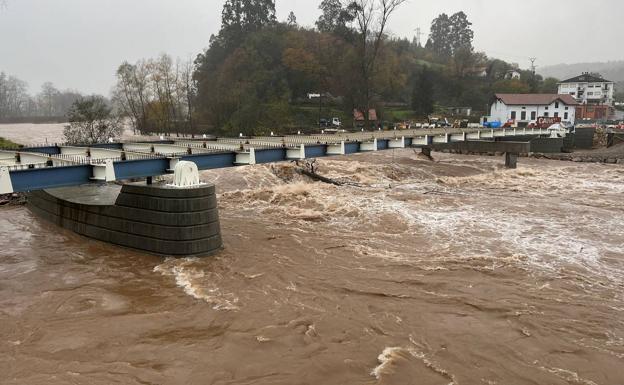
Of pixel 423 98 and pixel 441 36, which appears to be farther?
pixel 441 36

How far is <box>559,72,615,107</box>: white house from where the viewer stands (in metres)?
109

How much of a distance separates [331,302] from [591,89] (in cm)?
12212

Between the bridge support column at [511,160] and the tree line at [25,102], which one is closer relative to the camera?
the bridge support column at [511,160]

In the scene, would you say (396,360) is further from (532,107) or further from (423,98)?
(532,107)

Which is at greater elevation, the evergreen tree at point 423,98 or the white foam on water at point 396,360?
the evergreen tree at point 423,98

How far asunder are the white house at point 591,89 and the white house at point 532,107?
4283 centimetres

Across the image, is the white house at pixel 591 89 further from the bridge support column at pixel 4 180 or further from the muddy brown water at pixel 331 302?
the bridge support column at pixel 4 180

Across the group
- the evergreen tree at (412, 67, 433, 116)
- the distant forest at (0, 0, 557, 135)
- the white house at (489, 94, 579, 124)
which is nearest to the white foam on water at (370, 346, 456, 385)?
the distant forest at (0, 0, 557, 135)

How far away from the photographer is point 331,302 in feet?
41.9

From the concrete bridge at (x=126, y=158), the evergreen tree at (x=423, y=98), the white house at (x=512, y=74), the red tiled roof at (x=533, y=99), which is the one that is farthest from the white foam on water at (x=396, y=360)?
the white house at (x=512, y=74)

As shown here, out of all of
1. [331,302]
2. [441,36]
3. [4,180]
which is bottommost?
[331,302]

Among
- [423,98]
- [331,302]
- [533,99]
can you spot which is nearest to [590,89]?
[533,99]

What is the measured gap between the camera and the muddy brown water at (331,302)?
9.70m

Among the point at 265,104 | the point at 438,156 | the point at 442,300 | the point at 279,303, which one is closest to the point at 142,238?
the point at 279,303
